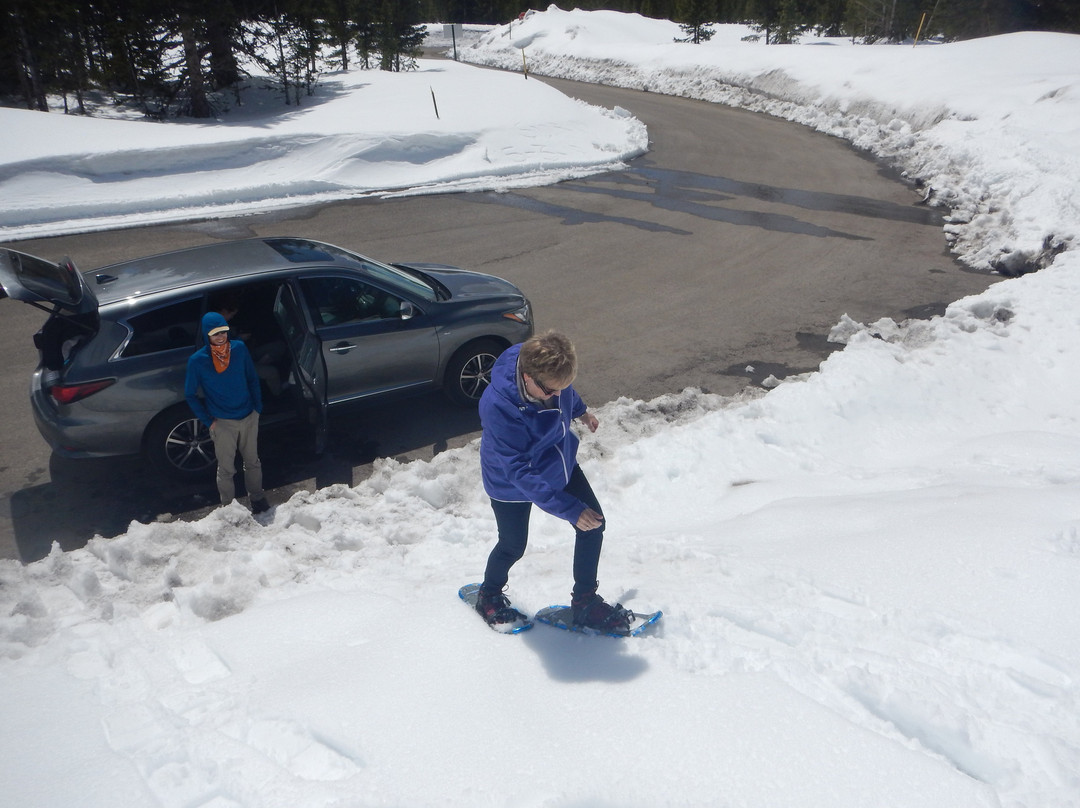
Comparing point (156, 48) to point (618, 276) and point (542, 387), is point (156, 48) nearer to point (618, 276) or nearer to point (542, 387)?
point (618, 276)

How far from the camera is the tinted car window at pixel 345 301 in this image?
21.9 feet

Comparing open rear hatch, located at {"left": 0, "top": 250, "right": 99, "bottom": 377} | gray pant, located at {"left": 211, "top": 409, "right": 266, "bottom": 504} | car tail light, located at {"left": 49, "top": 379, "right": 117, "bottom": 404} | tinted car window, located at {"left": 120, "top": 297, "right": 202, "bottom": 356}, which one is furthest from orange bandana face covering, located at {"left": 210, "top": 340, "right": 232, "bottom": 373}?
open rear hatch, located at {"left": 0, "top": 250, "right": 99, "bottom": 377}

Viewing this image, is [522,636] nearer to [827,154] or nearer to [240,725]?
A: [240,725]

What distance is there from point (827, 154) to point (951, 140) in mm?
2956

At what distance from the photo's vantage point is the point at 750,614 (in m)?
3.89

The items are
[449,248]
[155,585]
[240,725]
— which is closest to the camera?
[240,725]

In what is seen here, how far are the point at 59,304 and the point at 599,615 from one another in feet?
15.3

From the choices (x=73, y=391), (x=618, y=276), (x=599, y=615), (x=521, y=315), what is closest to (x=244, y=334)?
(x=73, y=391)

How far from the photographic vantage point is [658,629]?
3.92 metres

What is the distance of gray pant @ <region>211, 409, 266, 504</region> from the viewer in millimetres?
5742

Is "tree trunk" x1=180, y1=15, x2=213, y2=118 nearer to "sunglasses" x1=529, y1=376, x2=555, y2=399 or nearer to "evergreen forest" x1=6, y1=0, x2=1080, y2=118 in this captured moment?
"evergreen forest" x1=6, y1=0, x2=1080, y2=118

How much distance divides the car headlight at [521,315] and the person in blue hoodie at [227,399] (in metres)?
2.65

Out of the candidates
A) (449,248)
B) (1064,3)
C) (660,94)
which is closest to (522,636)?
(449,248)

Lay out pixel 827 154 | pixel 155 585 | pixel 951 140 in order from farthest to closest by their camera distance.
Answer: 1. pixel 827 154
2. pixel 951 140
3. pixel 155 585
